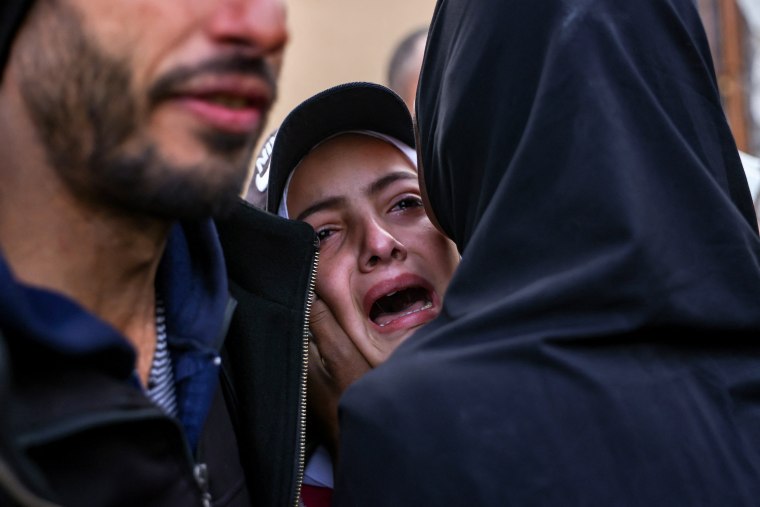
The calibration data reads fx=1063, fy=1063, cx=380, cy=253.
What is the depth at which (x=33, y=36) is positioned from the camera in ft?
5.07

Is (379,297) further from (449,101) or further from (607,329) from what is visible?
(607,329)

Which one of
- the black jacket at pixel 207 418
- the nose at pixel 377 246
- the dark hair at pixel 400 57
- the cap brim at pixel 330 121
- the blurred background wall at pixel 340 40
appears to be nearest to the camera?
the black jacket at pixel 207 418

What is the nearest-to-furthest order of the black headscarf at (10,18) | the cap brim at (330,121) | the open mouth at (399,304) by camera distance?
1. the black headscarf at (10,18)
2. the cap brim at (330,121)
3. the open mouth at (399,304)

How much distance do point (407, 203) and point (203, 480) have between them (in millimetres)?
1371

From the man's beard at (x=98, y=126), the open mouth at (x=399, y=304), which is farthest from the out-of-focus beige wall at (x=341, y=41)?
the man's beard at (x=98, y=126)

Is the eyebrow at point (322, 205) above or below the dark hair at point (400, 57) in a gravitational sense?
above

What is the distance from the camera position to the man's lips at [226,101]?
157 cm

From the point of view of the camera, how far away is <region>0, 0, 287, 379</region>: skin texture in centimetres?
153

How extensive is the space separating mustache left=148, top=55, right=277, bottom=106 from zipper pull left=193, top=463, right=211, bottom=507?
23.1 inches

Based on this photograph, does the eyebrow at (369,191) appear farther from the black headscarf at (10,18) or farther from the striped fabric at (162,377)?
the black headscarf at (10,18)

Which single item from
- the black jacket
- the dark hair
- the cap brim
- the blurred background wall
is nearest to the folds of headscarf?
the black jacket

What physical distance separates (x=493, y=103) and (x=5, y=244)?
0.90 metres

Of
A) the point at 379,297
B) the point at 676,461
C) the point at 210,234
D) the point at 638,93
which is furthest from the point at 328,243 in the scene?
the point at 676,461

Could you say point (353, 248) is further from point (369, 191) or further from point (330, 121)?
point (330, 121)
